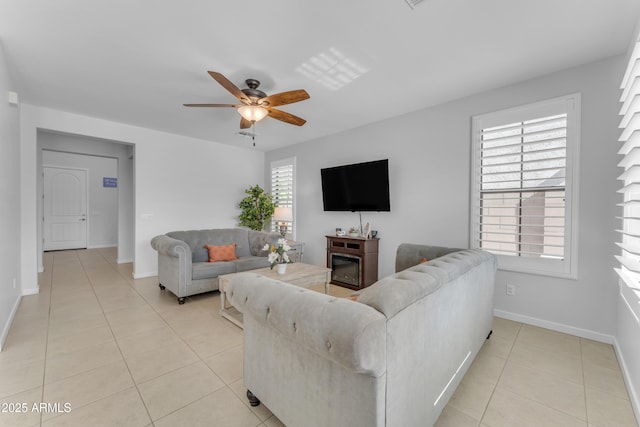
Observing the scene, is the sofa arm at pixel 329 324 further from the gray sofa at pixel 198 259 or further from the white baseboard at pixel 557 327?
the white baseboard at pixel 557 327

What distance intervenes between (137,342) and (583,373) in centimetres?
377

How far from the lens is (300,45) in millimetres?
2334

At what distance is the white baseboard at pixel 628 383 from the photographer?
1.66 meters

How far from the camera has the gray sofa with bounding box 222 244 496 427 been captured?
1016 mm

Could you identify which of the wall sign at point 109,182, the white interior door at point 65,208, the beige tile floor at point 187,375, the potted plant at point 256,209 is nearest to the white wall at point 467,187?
the beige tile floor at point 187,375

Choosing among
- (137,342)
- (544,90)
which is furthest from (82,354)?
(544,90)

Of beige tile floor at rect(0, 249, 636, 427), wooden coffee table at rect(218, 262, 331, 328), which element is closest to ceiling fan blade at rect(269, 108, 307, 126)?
wooden coffee table at rect(218, 262, 331, 328)

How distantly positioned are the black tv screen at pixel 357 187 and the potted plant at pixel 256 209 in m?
1.55

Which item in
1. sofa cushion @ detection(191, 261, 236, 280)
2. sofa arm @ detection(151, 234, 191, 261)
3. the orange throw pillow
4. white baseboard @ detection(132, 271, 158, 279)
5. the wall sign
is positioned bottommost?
white baseboard @ detection(132, 271, 158, 279)

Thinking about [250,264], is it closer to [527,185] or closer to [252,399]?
[252,399]

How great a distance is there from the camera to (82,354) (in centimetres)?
227

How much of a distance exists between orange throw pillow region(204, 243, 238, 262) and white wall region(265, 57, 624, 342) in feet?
5.51

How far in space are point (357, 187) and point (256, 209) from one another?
101 inches

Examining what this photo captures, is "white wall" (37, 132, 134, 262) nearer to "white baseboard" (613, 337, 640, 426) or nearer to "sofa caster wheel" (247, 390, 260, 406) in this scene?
"sofa caster wheel" (247, 390, 260, 406)
